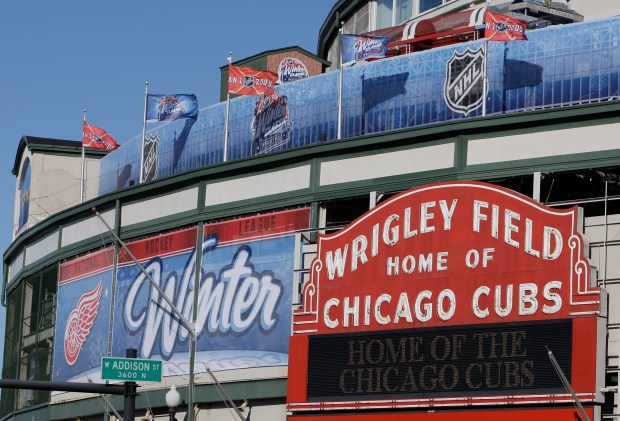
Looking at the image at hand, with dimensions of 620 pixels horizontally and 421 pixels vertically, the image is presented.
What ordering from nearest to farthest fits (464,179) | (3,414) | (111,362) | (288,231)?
(111,362) → (464,179) → (288,231) → (3,414)

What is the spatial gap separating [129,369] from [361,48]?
13.8 meters

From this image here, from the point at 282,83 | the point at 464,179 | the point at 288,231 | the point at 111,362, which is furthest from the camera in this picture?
the point at 282,83

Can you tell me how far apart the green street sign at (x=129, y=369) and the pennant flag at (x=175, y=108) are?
16467 millimetres

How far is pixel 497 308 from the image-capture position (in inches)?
1251

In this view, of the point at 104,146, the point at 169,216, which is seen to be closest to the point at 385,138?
the point at 169,216

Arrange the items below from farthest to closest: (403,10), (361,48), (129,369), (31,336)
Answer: (31,336), (403,10), (361,48), (129,369)

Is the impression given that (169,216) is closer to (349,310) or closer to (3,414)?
(349,310)

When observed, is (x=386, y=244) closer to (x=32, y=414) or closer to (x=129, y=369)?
(x=129, y=369)

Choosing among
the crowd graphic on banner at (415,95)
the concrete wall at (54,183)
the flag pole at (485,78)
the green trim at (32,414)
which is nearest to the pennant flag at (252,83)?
the crowd graphic on banner at (415,95)

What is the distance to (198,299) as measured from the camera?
134 ft

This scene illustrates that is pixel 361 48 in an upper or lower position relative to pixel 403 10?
lower

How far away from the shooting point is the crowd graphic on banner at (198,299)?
38.6m

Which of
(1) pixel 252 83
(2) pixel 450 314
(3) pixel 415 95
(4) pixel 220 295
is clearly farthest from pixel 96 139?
(2) pixel 450 314

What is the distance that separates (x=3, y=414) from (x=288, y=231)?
22093 mm
